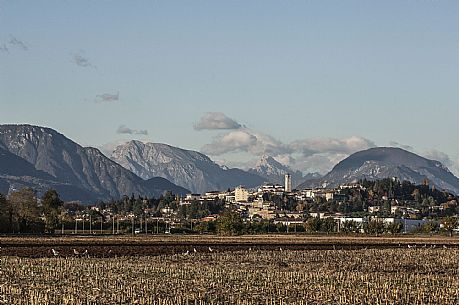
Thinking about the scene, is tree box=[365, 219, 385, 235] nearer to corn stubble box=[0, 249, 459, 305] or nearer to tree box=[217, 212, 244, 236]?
tree box=[217, 212, 244, 236]

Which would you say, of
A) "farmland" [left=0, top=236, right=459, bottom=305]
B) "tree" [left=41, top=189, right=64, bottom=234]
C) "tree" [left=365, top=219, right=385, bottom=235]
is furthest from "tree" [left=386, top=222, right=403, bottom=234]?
"farmland" [left=0, top=236, right=459, bottom=305]

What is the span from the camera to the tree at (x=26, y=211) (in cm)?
14950

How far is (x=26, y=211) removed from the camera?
518 feet

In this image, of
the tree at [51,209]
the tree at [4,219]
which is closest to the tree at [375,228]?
the tree at [51,209]

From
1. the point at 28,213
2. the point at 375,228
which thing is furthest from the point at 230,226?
the point at 375,228

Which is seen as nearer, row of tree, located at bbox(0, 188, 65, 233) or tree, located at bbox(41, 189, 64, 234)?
row of tree, located at bbox(0, 188, 65, 233)

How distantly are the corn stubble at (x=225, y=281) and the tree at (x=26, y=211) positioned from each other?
9345 centimetres

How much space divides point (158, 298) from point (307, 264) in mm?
23119

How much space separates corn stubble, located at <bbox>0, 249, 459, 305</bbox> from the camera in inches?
1352

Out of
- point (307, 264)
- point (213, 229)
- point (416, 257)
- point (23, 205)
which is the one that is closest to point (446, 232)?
point (213, 229)

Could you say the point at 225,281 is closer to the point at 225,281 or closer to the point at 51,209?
the point at 225,281

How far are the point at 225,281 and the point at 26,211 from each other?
4821 inches

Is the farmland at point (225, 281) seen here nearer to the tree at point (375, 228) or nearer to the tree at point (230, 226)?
the tree at point (230, 226)

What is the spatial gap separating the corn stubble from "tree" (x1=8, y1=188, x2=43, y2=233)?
307 ft
